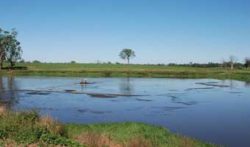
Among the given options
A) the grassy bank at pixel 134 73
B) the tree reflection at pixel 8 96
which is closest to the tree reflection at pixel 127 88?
the tree reflection at pixel 8 96

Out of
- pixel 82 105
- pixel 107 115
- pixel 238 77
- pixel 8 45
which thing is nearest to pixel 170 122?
pixel 107 115

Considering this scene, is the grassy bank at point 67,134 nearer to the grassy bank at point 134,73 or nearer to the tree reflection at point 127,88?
the tree reflection at point 127,88

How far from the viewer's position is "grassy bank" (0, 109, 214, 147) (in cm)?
1403

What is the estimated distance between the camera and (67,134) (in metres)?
17.8

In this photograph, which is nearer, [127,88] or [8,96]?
[8,96]

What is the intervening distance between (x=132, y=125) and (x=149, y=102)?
63.2 ft

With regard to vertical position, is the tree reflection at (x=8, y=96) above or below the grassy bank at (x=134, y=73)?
below

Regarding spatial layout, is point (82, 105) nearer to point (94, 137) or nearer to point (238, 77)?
point (94, 137)

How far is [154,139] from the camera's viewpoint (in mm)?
19781

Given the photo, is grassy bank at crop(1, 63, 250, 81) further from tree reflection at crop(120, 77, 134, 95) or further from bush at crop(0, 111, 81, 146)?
bush at crop(0, 111, 81, 146)

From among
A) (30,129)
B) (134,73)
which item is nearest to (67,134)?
(30,129)

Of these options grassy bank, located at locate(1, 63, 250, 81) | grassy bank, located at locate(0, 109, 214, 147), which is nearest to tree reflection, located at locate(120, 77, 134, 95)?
grassy bank, located at locate(0, 109, 214, 147)

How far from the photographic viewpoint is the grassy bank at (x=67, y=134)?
14.0m

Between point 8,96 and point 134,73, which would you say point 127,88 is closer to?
point 8,96
